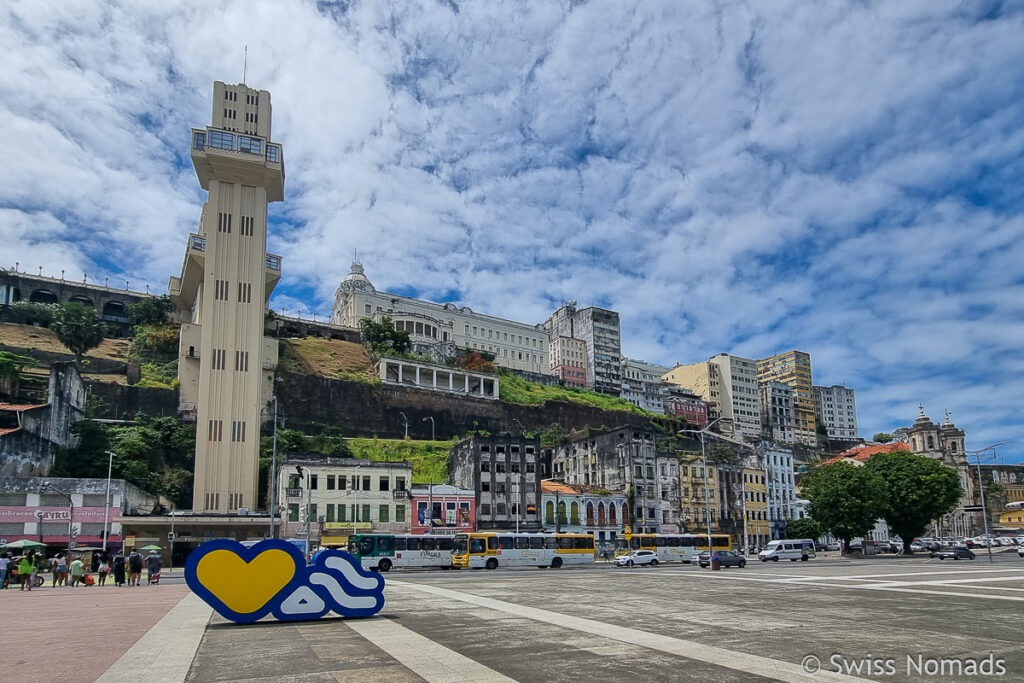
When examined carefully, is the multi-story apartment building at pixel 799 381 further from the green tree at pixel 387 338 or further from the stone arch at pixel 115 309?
the stone arch at pixel 115 309

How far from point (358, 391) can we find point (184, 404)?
21.6 m

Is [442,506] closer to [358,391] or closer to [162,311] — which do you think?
[358,391]

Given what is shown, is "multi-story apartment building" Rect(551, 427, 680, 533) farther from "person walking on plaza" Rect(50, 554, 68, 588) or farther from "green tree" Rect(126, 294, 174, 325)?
"green tree" Rect(126, 294, 174, 325)

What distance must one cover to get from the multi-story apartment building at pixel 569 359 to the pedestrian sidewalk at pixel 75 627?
5287 inches

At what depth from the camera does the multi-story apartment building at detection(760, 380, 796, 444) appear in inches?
6845

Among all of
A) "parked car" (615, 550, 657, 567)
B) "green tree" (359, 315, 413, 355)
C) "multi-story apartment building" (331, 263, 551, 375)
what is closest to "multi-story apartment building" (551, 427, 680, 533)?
"parked car" (615, 550, 657, 567)

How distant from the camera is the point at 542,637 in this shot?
14.5 meters

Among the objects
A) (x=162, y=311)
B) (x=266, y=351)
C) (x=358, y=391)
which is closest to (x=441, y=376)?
(x=358, y=391)

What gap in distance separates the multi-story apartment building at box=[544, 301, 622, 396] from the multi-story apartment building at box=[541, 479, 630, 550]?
85330mm

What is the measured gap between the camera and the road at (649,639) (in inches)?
438

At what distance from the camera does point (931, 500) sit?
6519 cm

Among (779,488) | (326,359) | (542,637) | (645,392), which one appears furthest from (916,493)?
(645,392)

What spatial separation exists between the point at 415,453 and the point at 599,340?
3539 inches

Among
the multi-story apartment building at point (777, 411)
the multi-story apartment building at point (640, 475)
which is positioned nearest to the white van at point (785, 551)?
the multi-story apartment building at point (640, 475)
